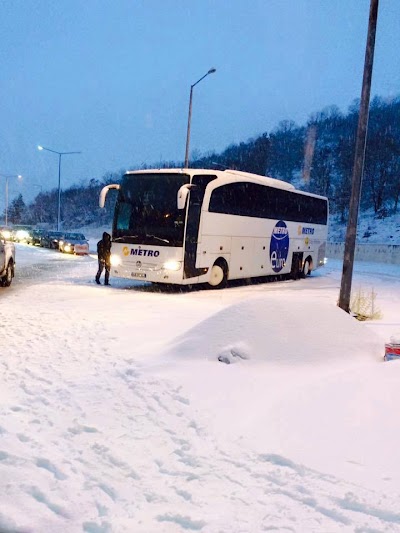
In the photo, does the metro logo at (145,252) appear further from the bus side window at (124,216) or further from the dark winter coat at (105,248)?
the dark winter coat at (105,248)

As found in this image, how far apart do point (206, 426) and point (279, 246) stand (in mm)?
17331

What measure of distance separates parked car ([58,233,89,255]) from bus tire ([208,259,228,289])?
2228 centimetres

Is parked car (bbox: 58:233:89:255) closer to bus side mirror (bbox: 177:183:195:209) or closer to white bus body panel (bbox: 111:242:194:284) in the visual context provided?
white bus body panel (bbox: 111:242:194:284)

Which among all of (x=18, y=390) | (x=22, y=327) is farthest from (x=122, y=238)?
(x=18, y=390)

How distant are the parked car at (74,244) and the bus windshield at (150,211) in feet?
73.4

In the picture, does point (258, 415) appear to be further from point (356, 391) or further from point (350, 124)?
point (350, 124)

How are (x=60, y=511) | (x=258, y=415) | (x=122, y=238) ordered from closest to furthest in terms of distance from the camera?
(x=60, y=511), (x=258, y=415), (x=122, y=238)

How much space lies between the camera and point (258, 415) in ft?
16.9

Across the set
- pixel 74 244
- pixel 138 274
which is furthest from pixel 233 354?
pixel 74 244

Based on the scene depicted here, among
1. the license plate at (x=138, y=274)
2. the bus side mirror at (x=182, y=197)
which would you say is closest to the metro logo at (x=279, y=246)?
the license plate at (x=138, y=274)

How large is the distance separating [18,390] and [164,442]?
2.13 m

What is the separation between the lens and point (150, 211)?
16125mm

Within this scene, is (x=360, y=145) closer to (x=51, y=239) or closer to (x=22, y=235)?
(x=51, y=239)

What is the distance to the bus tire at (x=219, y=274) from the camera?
57.3 feet
